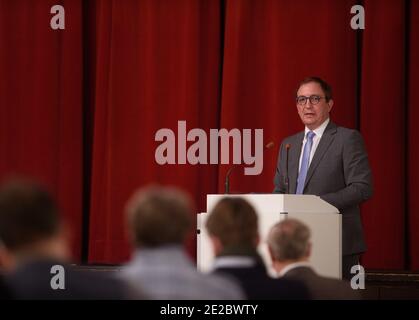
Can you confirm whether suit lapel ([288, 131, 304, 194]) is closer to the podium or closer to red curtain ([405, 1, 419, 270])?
the podium

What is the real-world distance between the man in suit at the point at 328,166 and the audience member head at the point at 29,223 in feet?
7.29

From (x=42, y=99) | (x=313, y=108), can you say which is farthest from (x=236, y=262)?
(x=42, y=99)

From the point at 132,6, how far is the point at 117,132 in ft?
2.94

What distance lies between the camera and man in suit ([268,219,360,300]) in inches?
94.2

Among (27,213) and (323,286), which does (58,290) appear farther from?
(323,286)

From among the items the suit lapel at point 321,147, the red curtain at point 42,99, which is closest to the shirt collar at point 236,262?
the suit lapel at point 321,147

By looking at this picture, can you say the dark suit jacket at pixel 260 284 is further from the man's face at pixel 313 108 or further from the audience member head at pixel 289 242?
the man's face at pixel 313 108

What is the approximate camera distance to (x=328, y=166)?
388cm

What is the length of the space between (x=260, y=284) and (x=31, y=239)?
723 mm

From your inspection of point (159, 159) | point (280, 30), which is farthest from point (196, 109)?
point (280, 30)

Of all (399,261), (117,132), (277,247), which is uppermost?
(117,132)

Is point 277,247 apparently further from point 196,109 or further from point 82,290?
point 196,109

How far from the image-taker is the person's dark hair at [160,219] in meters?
1.82

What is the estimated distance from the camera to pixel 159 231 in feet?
5.99
